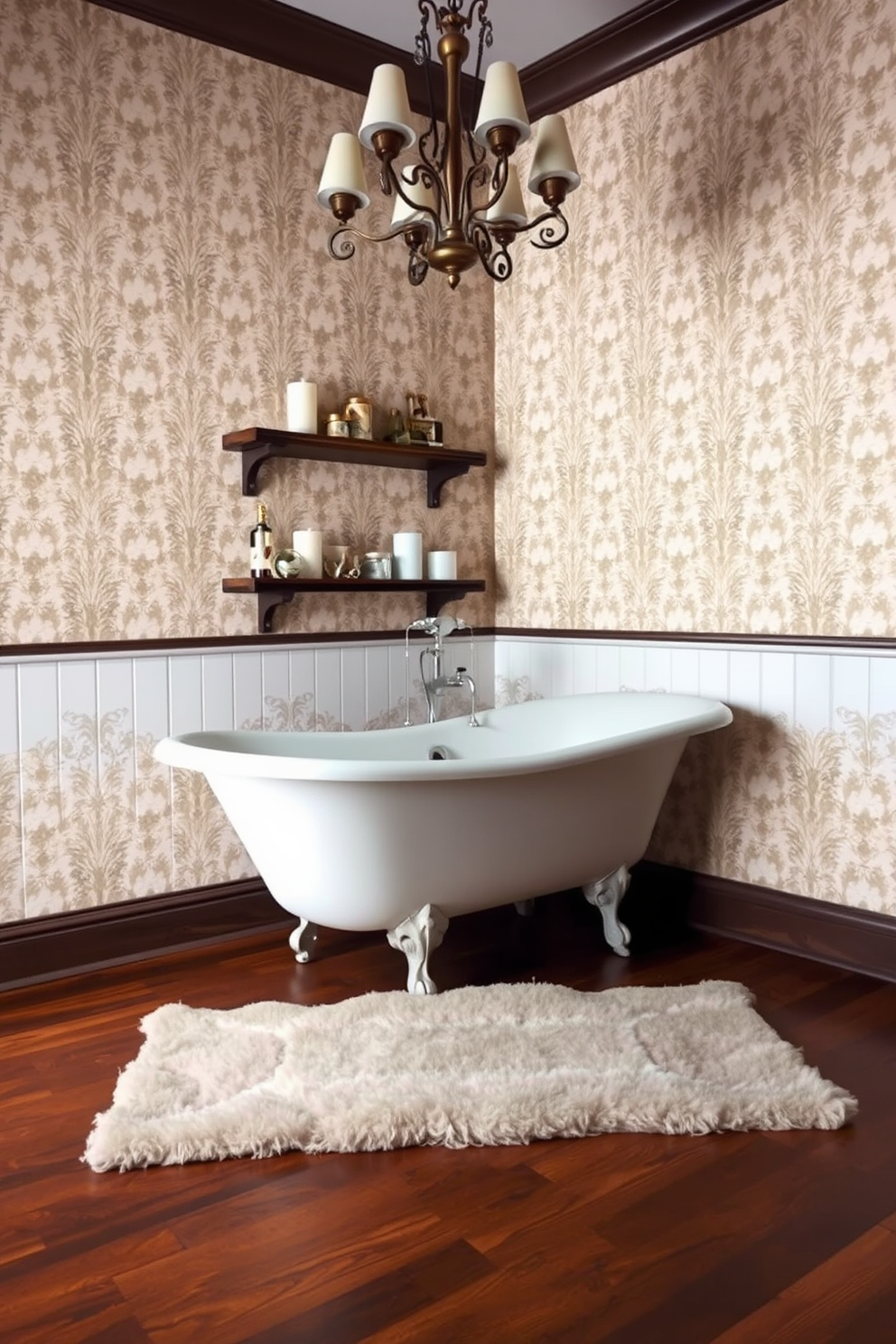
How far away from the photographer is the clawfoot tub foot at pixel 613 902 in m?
2.88

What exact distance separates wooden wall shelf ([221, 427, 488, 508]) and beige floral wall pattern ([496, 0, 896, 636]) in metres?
0.31

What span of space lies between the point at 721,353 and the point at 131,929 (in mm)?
2338

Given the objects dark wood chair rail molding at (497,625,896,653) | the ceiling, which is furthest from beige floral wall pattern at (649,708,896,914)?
the ceiling

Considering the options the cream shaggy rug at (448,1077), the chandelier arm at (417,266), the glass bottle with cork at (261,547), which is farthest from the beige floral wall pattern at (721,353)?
the cream shaggy rug at (448,1077)

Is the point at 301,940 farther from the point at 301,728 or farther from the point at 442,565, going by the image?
the point at 442,565

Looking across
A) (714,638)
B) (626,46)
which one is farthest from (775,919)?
(626,46)

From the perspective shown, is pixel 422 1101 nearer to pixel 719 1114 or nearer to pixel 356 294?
pixel 719 1114

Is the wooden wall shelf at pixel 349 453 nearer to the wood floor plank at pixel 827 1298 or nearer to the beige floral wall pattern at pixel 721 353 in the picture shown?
the beige floral wall pattern at pixel 721 353

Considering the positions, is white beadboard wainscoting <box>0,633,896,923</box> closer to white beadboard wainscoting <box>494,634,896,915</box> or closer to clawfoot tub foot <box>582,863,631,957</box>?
white beadboard wainscoting <box>494,634,896,915</box>

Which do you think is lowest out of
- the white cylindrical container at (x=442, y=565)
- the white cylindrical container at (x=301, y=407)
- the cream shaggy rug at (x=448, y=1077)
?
the cream shaggy rug at (x=448, y=1077)

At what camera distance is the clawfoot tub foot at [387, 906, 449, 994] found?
A: 2.48 m

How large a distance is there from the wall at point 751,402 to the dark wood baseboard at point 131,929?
1272 millimetres

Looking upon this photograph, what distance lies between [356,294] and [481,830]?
6.12ft

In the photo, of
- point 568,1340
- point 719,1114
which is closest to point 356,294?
point 719,1114
